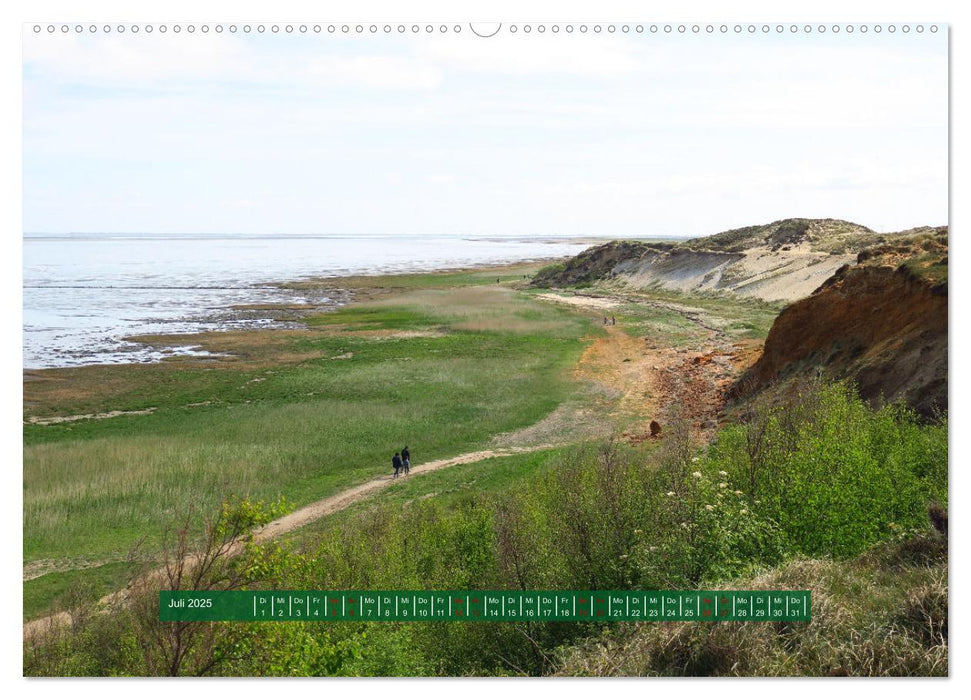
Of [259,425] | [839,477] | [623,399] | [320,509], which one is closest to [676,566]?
[839,477]

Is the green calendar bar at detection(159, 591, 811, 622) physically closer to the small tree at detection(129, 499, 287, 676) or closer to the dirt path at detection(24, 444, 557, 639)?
the small tree at detection(129, 499, 287, 676)

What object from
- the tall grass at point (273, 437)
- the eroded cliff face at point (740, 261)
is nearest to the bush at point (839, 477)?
the tall grass at point (273, 437)

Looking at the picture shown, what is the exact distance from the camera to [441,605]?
7832 mm

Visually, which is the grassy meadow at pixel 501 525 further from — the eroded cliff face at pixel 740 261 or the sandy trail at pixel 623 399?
the eroded cliff face at pixel 740 261

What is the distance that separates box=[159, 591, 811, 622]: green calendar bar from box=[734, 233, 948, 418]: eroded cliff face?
10.1 meters

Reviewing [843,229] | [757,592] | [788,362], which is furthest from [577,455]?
[843,229]

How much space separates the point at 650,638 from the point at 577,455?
10.1m

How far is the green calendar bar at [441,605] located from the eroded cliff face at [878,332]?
1010cm

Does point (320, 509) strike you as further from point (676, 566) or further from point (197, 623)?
point (676, 566)

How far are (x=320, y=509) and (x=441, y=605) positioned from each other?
8.65 m

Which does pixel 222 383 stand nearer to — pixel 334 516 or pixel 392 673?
pixel 334 516

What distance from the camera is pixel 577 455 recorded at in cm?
1742

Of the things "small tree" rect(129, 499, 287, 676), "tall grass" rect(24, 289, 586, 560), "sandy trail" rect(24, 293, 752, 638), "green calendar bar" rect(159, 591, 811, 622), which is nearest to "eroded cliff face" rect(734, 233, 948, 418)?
"sandy trail" rect(24, 293, 752, 638)

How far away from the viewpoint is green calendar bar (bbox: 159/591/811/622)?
7520mm
